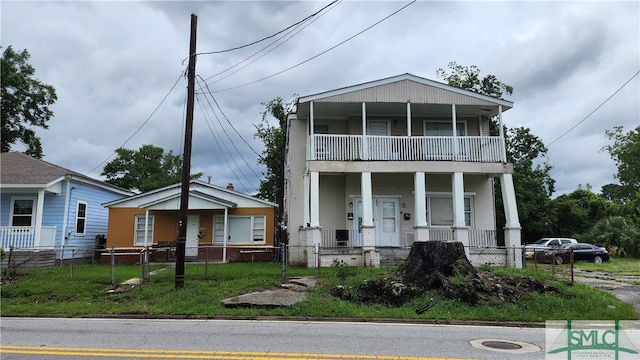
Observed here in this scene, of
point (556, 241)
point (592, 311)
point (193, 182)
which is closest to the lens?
point (592, 311)

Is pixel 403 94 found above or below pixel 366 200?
above

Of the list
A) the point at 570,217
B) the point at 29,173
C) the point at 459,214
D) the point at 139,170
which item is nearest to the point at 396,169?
the point at 459,214

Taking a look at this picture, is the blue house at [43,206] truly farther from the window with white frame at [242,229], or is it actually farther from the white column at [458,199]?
the white column at [458,199]

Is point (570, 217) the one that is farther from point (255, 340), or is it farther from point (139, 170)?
point (139, 170)

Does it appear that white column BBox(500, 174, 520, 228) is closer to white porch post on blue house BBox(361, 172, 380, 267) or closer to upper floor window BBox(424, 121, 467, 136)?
upper floor window BBox(424, 121, 467, 136)

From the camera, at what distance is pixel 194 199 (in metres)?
20.0

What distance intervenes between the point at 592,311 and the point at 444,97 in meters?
10.3

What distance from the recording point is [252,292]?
11.2m

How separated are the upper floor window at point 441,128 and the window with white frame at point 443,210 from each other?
281cm

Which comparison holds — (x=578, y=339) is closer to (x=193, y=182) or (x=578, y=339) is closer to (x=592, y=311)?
(x=592, y=311)

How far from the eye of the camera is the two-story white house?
54.6 feet

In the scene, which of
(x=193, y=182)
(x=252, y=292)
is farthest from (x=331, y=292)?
(x=193, y=182)

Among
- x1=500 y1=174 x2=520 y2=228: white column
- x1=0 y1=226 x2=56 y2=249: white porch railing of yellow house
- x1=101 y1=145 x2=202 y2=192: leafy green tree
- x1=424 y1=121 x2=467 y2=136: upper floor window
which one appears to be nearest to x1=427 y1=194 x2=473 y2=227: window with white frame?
x1=500 y1=174 x2=520 y2=228: white column

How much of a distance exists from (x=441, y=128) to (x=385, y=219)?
15.9 feet
